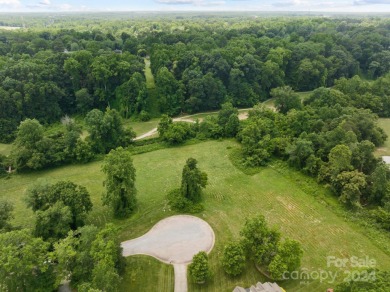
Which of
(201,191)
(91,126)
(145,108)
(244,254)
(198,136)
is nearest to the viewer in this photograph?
(244,254)

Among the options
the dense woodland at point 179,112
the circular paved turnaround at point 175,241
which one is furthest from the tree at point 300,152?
the circular paved turnaround at point 175,241

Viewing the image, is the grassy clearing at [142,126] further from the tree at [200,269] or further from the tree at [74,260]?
the tree at [200,269]

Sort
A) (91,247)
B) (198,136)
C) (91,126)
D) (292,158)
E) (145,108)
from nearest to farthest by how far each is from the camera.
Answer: (91,247)
(292,158)
(91,126)
(198,136)
(145,108)

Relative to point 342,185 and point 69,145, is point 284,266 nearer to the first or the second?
point 342,185

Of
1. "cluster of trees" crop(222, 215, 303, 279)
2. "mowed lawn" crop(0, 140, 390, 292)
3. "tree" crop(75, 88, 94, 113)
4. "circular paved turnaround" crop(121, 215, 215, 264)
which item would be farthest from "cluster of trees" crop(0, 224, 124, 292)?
"tree" crop(75, 88, 94, 113)

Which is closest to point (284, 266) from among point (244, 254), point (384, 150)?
point (244, 254)

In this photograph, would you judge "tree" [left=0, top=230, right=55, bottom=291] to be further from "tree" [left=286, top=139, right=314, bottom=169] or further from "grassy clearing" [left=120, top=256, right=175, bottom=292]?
"tree" [left=286, top=139, right=314, bottom=169]
